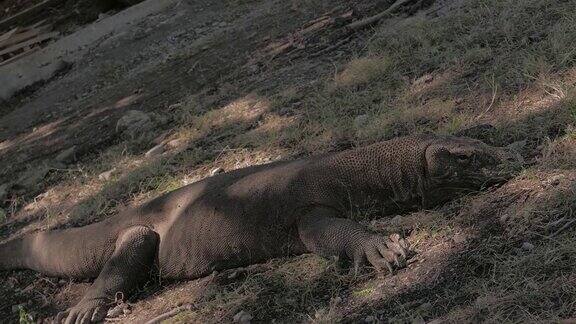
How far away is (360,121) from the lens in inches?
231

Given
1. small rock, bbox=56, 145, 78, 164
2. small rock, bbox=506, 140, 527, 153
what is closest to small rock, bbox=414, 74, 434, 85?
small rock, bbox=506, 140, 527, 153

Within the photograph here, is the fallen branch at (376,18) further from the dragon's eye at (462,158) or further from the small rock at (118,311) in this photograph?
the small rock at (118,311)

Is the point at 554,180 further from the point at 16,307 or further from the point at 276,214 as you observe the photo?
the point at 16,307

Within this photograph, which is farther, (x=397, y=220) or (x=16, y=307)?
(x=16, y=307)

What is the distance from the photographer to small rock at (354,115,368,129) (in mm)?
5796

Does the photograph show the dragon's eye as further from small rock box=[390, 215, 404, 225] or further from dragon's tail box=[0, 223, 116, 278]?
dragon's tail box=[0, 223, 116, 278]

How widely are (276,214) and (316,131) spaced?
5.04ft

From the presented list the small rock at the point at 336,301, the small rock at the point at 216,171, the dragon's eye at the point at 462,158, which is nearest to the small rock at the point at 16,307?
the small rock at the point at 216,171

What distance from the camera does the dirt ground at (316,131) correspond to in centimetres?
371

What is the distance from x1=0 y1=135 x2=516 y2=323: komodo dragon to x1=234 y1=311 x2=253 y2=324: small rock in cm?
57

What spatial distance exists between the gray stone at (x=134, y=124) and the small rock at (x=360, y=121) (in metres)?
2.85

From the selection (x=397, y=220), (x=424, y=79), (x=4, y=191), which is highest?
(x=424, y=79)

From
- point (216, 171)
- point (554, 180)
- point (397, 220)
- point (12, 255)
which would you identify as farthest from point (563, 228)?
point (12, 255)

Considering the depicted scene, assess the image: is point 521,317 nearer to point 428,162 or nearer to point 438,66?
point 428,162
